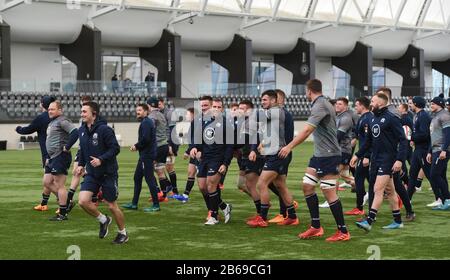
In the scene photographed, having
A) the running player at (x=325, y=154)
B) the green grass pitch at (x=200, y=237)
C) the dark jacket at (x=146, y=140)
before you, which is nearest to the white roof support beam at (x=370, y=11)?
the green grass pitch at (x=200, y=237)

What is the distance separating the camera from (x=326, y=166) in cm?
929

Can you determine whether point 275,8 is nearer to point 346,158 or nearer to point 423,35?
point 423,35

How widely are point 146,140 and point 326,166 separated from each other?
3.94 metres

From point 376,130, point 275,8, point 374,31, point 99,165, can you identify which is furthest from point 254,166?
point 374,31

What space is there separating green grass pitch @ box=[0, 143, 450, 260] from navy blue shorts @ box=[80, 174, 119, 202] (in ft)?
2.02

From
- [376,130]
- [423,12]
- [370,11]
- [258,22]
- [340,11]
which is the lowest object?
[376,130]

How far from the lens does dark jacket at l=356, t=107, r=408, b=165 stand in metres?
10.0

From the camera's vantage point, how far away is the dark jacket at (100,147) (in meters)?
9.16

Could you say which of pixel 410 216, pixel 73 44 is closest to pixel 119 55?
pixel 73 44

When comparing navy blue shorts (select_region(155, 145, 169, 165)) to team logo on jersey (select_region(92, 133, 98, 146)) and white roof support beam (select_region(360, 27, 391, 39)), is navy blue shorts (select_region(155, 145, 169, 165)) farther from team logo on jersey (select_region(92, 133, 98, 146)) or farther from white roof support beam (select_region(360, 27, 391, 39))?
white roof support beam (select_region(360, 27, 391, 39))

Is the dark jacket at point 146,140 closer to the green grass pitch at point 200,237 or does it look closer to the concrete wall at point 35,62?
the green grass pitch at point 200,237

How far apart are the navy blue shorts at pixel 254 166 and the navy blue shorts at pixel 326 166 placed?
184 centimetres

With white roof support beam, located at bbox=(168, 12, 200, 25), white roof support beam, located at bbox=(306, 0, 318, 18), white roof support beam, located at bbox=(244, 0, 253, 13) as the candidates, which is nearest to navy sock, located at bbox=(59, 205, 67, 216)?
white roof support beam, located at bbox=(168, 12, 200, 25)
